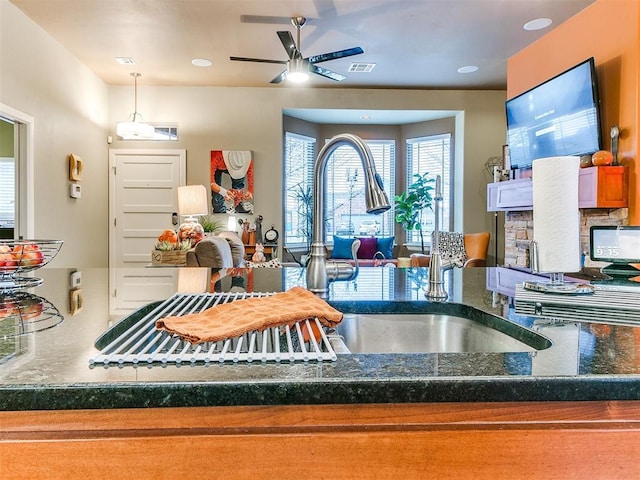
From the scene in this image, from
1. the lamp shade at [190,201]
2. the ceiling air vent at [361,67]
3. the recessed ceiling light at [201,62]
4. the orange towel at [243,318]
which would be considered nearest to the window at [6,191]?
the lamp shade at [190,201]

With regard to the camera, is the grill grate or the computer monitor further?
the computer monitor

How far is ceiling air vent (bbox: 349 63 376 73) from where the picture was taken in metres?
5.05

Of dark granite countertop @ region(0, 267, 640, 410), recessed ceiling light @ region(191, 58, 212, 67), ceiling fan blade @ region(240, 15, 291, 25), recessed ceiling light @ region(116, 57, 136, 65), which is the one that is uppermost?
recessed ceiling light @ region(191, 58, 212, 67)

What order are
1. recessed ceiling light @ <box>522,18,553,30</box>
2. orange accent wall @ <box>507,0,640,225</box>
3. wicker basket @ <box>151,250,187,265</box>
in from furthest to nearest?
recessed ceiling light @ <box>522,18,553,30</box> → wicker basket @ <box>151,250,187,265</box> → orange accent wall @ <box>507,0,640,225</box>

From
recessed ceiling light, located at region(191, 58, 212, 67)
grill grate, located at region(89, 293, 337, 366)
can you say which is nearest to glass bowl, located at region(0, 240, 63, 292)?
grill grate, located at region(89, 293, 337, 366)

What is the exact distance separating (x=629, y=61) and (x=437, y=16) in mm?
1527

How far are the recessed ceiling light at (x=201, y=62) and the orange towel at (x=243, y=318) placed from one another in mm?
4734

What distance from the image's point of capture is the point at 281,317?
734 mm

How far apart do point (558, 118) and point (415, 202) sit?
294cm

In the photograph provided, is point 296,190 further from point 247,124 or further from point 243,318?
point 243,318

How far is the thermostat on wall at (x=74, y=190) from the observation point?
4.89 m

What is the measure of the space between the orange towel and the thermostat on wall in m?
4.81

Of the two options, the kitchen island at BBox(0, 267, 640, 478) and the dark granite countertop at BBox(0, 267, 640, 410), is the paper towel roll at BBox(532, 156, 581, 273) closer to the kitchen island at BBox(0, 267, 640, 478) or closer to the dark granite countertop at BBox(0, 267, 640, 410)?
the dark granite countertop at BBox(0, 267, 640, 410)

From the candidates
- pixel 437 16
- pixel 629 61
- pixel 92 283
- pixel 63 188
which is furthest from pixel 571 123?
pixel 63 188
